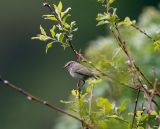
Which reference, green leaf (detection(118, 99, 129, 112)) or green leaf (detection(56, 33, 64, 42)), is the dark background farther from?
green leaf (detection(118, 99, 129, 112))

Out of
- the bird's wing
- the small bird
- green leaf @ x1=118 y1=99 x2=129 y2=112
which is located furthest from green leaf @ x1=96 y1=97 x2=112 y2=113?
the bird's wing

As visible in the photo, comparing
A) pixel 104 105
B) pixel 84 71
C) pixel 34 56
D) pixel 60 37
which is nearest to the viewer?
pixel 104 105

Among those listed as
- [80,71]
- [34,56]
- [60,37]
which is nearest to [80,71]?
[80,71]

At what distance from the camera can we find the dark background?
27.1 metres

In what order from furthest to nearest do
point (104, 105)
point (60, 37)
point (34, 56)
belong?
point (34, 56), point (60, 37), point (104, 105)

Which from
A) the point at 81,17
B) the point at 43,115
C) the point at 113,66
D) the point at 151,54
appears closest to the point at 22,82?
the point at 43,115

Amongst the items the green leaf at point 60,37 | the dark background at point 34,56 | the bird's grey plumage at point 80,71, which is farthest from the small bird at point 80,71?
the dark background at point 34,56

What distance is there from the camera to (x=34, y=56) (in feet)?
102

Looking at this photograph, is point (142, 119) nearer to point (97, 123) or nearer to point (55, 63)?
point (97, 123)

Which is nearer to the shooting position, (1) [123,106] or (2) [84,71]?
(1) [123,106]

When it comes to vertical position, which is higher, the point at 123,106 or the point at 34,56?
the point at 34,56

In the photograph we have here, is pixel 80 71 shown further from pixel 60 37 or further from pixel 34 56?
pixel 34 56

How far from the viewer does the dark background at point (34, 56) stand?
2712cm

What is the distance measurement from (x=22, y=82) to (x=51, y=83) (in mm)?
2172
